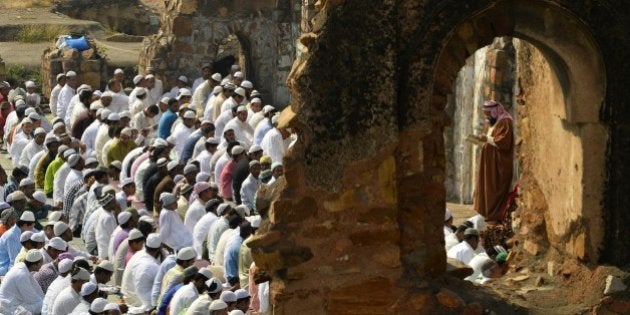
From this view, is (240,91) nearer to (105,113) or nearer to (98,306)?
(105,113)

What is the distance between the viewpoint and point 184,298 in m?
13.4

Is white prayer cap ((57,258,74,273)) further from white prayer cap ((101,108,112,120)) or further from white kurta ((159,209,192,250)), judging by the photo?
white prayer cap ((101,108,112,120))

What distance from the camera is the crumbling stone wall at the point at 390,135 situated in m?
8.34

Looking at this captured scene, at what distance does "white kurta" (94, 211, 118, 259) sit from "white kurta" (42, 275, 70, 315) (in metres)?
2.54

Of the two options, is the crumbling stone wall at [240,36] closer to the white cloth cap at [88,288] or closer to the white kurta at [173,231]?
the white kurta at [173,231]

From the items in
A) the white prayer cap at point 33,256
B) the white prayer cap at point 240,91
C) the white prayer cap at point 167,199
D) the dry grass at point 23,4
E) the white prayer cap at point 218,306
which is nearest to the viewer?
the white prayer cap at point 218,306

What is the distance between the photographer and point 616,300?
863 centimetres

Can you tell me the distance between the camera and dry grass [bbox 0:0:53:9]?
3469 centimetres

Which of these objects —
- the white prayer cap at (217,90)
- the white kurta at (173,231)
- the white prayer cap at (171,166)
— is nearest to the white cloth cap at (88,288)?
the white kurta at (173,231)

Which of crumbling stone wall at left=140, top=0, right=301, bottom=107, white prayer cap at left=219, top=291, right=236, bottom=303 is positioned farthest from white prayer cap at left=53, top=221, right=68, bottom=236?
crumbling stone wall at left=140, top=0, right=301, bottom=107

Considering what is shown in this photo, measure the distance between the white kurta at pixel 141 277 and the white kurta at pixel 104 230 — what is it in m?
1.71

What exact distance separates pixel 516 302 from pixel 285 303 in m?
1.24

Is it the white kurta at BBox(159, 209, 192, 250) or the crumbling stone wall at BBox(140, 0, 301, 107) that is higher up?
the crumbling stone wall at BBox(140, 0, 301, 107)

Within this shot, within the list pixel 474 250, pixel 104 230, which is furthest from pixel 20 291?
pixel 474 250
